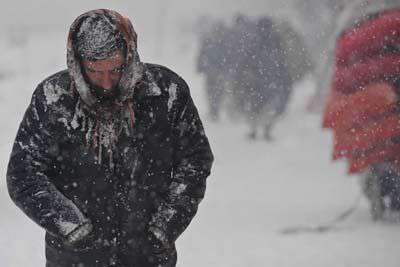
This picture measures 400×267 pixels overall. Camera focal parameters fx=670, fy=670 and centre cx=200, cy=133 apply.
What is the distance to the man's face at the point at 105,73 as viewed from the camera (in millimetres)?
2375

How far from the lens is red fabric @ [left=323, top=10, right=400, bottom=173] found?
5.60 meters

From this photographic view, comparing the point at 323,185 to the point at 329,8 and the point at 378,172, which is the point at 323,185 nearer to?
the point at 378,172

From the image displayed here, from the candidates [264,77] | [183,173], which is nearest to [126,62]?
[183,173]

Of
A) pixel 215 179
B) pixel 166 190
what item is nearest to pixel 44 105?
pixel 166 190

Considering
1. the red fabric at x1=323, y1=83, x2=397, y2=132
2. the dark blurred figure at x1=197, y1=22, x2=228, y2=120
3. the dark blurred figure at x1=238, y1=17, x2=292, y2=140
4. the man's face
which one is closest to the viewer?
the man's face

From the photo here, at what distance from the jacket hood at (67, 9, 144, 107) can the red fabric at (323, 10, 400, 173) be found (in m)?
3.59

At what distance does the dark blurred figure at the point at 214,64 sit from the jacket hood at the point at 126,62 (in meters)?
9.06

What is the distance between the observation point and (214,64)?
1203 centimetres

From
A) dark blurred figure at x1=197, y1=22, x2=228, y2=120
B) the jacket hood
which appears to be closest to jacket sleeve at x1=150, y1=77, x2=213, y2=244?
the jacket hood

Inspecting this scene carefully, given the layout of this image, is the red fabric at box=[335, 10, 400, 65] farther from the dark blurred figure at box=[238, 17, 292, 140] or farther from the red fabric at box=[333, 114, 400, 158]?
the dark blurred figure at box=[238, 17, 292, 140]

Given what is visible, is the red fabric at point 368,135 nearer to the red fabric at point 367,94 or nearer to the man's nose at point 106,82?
the red fabric at point 367,94

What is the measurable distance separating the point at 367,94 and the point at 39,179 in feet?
12.7

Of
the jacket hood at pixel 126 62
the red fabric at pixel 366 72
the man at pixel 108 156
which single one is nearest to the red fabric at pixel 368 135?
the red fabric at pixel 366 72

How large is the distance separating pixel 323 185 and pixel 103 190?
5967 millimetres
